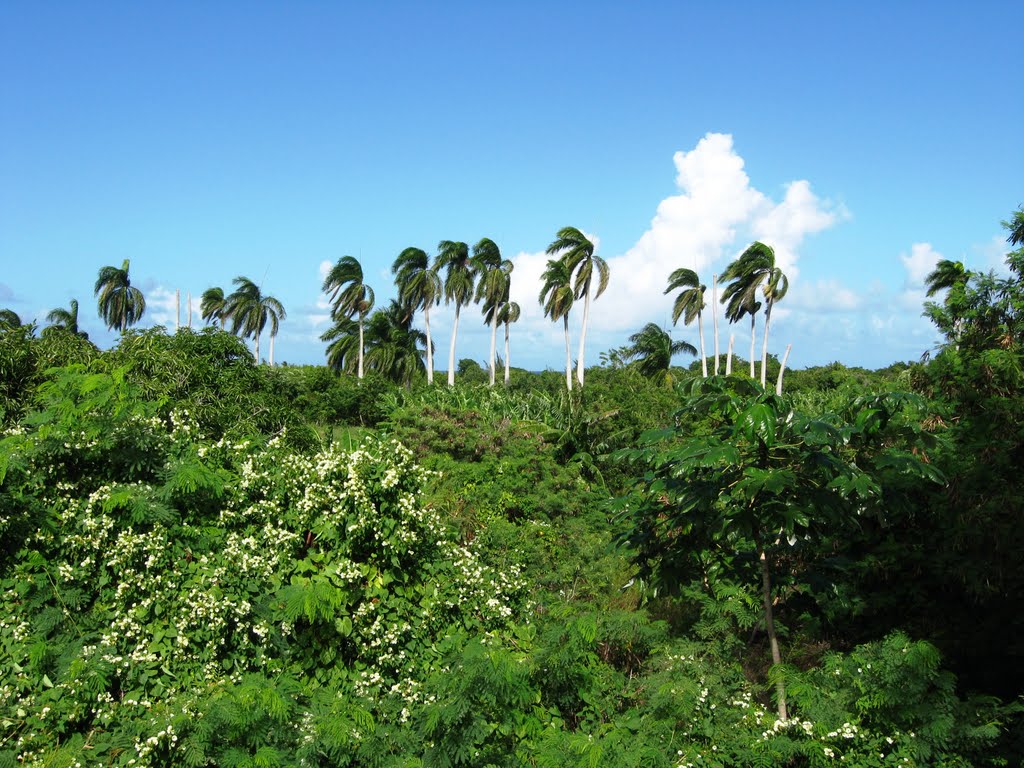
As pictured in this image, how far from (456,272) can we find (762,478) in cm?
3864

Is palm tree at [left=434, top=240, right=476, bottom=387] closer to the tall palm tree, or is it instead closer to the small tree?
the tall palm tree

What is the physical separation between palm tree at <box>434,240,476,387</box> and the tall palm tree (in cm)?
1424

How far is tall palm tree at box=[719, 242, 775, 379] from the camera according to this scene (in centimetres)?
3831

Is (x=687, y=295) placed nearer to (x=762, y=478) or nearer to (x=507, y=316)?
(x=507, y=316)

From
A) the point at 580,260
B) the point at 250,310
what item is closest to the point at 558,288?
the point at 580,260

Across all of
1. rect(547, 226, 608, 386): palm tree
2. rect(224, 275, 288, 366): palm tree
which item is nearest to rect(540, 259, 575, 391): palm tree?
rect(547, 226, 608, 386): palm tree

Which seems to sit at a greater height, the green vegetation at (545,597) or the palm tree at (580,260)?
the palm tree at (580,260)

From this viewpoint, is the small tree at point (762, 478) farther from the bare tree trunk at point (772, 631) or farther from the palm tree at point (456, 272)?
the palm tree at point (456, 272)

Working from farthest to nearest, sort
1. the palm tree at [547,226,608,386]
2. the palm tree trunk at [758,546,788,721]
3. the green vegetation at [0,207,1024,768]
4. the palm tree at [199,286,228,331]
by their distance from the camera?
1. the palm tree at [199,286,228,331]
2. the palm tree at [547,226,608,386]
3. the palm tree trunk at [758,546,788,721]
4. the green vegetation at [0,207,1024,768]

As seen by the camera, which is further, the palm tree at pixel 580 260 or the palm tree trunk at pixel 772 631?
the palm tree at pixel 580 260

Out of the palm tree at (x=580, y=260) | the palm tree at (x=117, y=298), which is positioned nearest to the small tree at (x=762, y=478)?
the palm tree at (x=580, y=260)

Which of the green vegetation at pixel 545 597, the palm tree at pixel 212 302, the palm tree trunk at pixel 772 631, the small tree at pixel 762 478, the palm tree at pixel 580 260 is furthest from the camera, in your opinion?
the palm tree at pixel 212 302

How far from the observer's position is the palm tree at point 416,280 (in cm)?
4241

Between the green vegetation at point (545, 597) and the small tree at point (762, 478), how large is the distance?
23mm
